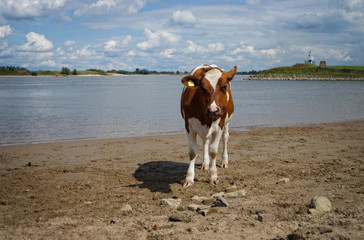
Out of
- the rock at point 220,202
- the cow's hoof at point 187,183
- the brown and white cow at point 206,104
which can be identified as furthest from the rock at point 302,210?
the cow's hoof at point 187,183

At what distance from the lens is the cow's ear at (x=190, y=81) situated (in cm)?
664

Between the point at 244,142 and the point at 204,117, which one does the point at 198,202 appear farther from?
the point at 244,142

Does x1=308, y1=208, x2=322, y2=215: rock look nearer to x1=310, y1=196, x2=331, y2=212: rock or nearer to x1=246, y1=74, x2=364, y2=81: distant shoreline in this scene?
x1=310, y1=196, x2=331, y2=212: rock

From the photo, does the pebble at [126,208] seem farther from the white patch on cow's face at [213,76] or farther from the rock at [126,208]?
the white patch on cow's face at [213,76]

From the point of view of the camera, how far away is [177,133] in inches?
600

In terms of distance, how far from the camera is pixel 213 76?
22.1 feet

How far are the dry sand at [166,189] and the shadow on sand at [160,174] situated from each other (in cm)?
2

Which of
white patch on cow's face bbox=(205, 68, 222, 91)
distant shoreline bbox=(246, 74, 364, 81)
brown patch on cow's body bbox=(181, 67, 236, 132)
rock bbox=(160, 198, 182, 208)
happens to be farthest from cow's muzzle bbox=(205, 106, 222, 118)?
distant shoreline bbox=(246, 74, 364, 81)

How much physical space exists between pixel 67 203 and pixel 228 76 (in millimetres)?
4128

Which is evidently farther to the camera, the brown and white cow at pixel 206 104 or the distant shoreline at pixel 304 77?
the distant shoreline at pixel 304 77

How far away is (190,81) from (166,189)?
2375 millimetres

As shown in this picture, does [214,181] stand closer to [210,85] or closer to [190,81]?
[210,85]

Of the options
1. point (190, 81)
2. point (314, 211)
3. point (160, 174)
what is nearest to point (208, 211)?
point (314, 211)

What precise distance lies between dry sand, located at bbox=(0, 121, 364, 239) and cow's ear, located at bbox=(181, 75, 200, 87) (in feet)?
7.34
